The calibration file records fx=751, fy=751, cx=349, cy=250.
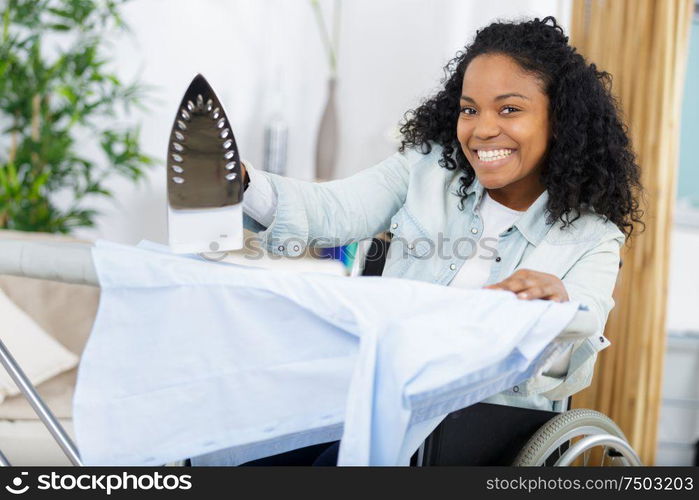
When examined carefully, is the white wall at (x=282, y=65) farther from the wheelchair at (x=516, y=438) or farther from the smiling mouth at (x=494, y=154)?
the wheelchair at (x=516, y=438)

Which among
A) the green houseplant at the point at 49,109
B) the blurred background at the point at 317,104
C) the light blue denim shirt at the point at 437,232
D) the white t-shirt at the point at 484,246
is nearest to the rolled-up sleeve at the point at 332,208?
the light blue denim shirt at the point at 437,232

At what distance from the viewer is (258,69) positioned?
10.8 ft

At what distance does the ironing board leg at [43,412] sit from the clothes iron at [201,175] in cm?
20

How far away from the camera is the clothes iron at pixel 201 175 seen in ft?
2.72

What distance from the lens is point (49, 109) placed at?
9.41 ft

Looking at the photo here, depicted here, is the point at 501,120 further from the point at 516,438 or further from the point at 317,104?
the point at 317,104

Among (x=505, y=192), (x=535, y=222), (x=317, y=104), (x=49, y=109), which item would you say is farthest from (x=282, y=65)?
(x=535, y=222)

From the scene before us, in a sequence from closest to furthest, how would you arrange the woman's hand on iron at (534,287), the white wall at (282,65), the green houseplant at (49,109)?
1. the woman's hand on iron at (534,287)
2. the green houseplant at (49,109)
3. the white wall at (282,65)

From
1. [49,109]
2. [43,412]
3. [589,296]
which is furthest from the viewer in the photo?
[49,109]

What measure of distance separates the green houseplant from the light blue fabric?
6.93 ft

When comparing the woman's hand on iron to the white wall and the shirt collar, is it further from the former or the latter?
the white wall

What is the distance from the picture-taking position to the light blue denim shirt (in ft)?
3.70

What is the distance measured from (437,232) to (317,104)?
213 centimetres
